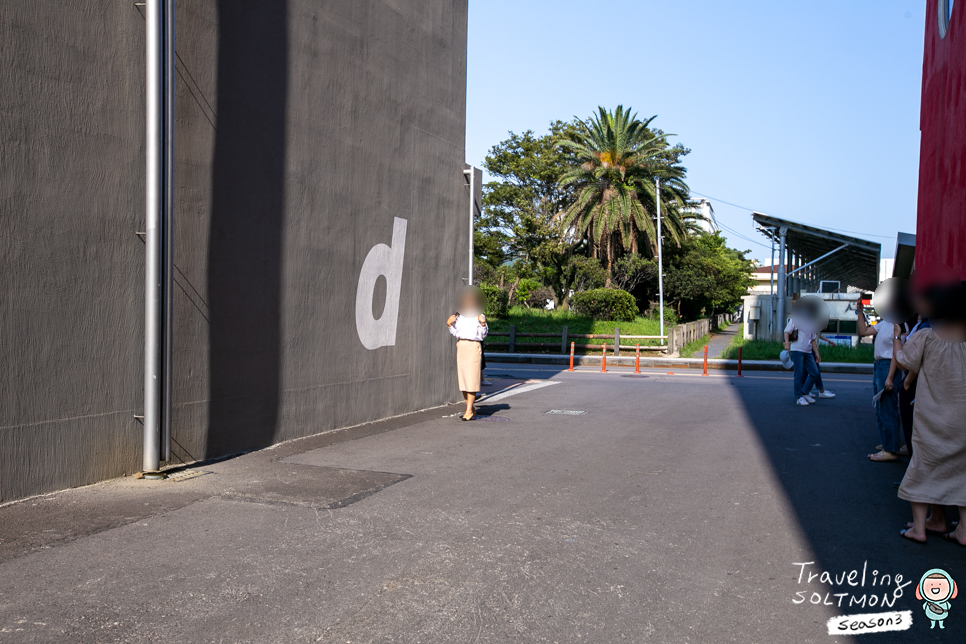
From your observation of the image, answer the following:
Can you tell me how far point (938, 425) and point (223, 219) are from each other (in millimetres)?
6019

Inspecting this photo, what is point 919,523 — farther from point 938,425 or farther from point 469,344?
point 469,344

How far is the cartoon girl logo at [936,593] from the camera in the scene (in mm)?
3811

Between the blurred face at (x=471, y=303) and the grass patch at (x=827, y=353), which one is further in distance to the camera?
the grass patch at (x=827, y=353)

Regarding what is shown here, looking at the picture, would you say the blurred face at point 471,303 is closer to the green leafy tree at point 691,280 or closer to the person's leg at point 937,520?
the person's leg at point 937,520

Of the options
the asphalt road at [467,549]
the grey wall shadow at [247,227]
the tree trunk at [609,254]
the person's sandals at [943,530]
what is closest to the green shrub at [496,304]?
the tree trunk at [609,254]

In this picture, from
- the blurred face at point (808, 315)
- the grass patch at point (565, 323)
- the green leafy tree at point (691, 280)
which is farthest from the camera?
the green leafy tree at point (691, 280)

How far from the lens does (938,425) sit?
484cm

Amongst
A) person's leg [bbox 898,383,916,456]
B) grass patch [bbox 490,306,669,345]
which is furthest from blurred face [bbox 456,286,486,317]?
grass patch [bbox 490,306,669,345]

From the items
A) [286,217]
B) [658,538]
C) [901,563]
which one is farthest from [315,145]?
[901,563]

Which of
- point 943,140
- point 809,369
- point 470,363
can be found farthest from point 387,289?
point 943,140

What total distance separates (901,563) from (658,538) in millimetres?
1426

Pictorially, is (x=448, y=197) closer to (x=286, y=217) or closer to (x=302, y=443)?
(x=286, y=217)

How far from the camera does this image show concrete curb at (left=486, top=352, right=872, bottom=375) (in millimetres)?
24342

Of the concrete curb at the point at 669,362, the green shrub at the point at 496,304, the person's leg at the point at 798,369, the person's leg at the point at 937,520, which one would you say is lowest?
the concrete curb at the point at 669,362
